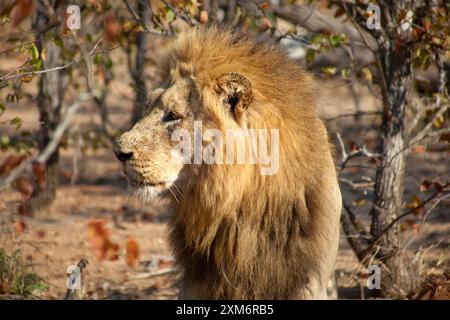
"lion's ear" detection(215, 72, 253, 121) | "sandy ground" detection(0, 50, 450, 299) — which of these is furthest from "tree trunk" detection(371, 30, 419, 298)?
"lion's ear" detection(215, 72, 253, 121)

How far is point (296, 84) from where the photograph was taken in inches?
141

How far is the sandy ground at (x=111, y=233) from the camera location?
16.6ft

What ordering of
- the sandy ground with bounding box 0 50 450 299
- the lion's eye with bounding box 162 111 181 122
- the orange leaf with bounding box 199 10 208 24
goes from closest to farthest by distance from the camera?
the lion's eye with bounding box 162 111 181 122, the orange leaf with bounding box 199 10 208 24, the sandy ground with bounding box 0 50 450 299

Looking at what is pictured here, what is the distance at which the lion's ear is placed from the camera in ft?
11.0

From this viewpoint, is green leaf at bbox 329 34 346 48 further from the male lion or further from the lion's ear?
the lion's ear

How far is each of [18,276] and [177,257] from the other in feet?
4.67

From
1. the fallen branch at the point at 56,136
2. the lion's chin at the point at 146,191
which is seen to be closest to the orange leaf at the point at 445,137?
the lion's chin at the point at 146,191

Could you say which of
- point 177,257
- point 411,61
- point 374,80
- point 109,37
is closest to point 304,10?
point 374,80

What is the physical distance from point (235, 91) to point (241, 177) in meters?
0.38

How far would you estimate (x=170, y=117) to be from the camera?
3482mm

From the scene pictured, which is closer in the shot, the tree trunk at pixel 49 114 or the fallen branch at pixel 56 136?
the fallen branch at pixel 56 136

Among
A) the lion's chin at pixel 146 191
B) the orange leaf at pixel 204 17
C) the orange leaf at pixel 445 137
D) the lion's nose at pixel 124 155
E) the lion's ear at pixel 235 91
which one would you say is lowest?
the lion's chin at pixel 146 191

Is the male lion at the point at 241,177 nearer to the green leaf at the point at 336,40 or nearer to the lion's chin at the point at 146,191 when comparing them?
the lion's chin at the point at 146,191
